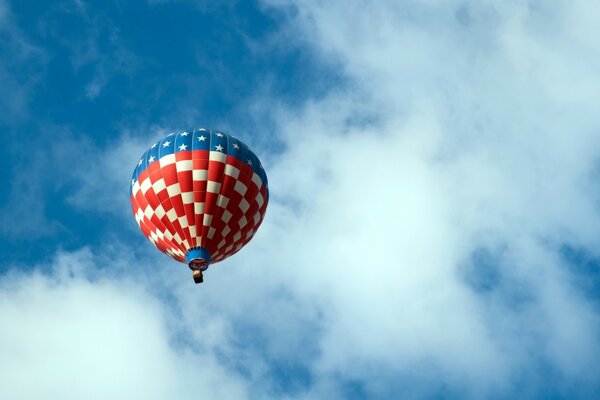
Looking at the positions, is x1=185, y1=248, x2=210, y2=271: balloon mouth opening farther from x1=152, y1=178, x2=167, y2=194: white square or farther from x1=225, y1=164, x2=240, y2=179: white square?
x1=225, y1=164, x2=240, y2=179: white square

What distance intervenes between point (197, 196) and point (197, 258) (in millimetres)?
2445

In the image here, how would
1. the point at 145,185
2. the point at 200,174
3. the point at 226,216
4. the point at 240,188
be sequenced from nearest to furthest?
the point at 200,174
the point at 226,216
the point at 240,188
the point at 145,185

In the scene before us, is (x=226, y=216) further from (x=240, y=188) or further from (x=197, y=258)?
(x=197, y=258)

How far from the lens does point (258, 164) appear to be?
40.5m

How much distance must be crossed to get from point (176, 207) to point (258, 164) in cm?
427

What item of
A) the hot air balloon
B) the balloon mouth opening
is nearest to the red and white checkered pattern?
the hot air balloon

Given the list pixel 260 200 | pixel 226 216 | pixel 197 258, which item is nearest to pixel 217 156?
pixel 226 216

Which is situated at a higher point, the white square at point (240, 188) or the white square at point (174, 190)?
the white square at point (240, 188)

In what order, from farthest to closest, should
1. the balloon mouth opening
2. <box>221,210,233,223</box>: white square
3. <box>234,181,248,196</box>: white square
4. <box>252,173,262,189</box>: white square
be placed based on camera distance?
<box>252,173,262,189</box>: white square, <box>234,181,248,196</box>: white square, <box>221,210,233,223</box>: white square, the balloon mouth opening

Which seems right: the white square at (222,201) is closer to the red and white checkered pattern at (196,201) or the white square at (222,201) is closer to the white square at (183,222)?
the red and white checkered pattern at (196,201)

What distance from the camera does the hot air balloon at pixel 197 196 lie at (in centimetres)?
3819

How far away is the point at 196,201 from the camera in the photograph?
3812cm

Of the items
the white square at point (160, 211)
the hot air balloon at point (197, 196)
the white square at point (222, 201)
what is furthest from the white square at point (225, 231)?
the white square at point (160, 211)

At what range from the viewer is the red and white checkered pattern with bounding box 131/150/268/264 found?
38.2 m
